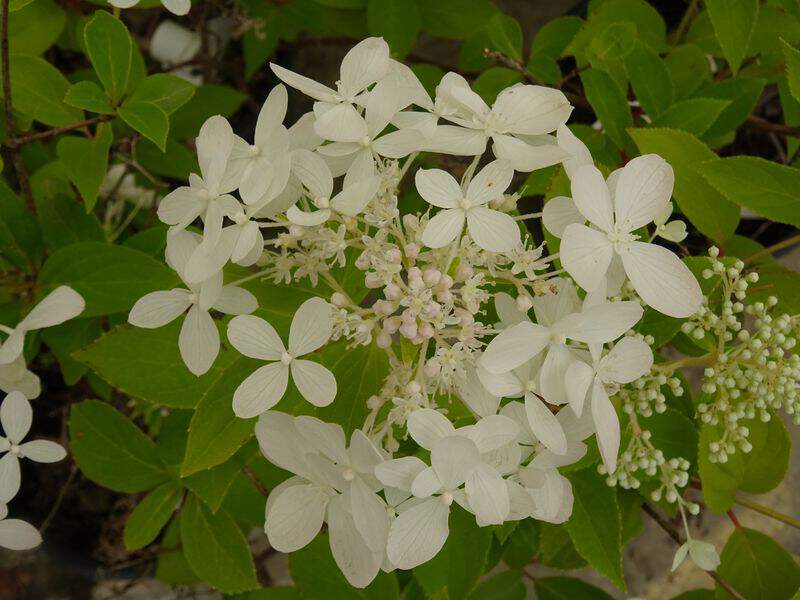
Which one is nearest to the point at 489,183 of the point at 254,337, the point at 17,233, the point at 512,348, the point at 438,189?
the point at 438,189

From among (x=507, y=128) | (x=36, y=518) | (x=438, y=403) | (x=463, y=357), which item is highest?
(x=507, y=128)

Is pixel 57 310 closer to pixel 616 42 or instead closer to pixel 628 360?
pixel 628 360

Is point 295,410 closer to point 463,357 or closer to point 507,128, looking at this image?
point 463,357

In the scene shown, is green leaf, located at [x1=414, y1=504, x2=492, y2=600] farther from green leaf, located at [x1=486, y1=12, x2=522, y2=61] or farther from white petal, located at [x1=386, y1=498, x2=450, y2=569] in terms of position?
green leaf, located at [x1=486, y1=12, x2=522, y2=61]

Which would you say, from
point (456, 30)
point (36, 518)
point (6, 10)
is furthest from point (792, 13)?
point (36, 518)

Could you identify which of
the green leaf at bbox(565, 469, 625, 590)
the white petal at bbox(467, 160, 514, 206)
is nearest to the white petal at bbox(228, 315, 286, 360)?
the white petal at bbox(467, 160, 514, 206)

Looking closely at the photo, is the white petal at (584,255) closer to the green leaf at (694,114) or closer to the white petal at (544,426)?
the white petal at (544,426)

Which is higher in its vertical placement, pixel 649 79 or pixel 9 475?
pixel 649 79
